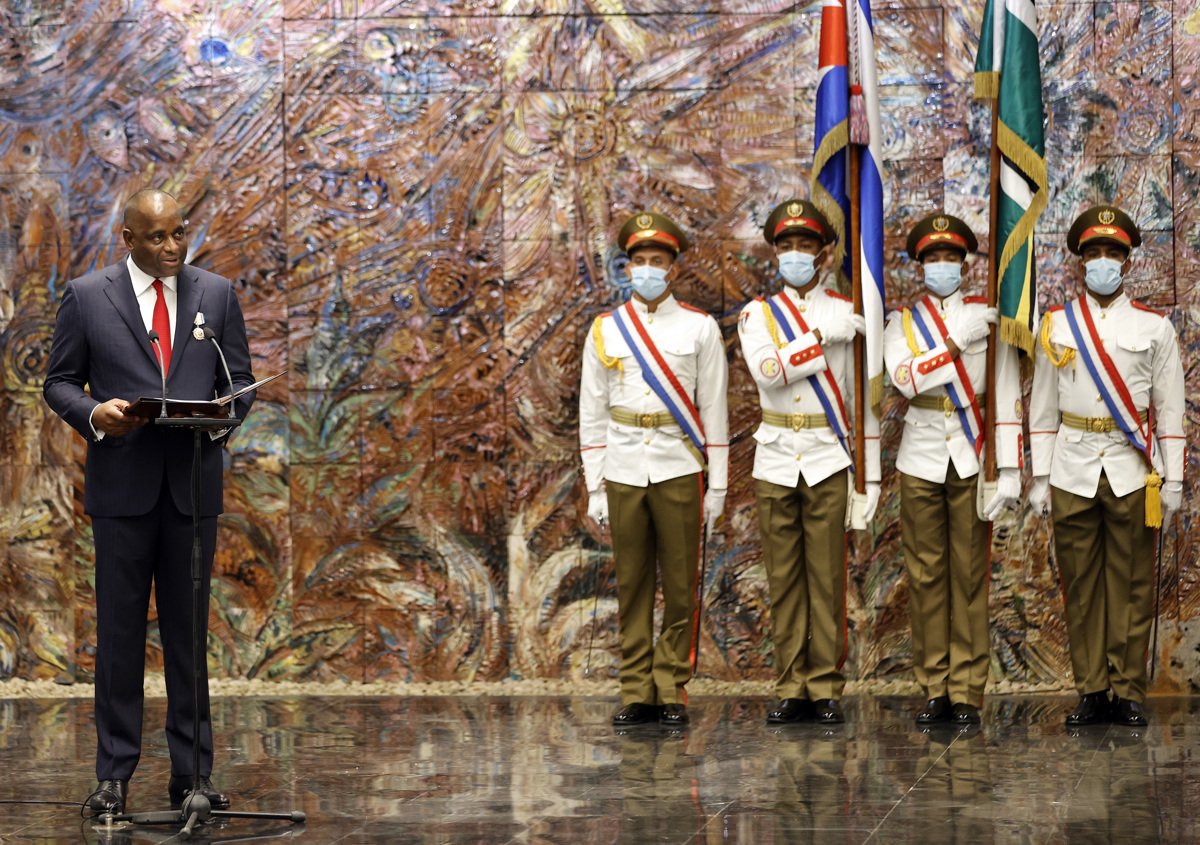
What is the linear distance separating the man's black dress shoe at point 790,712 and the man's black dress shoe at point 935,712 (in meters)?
0.41

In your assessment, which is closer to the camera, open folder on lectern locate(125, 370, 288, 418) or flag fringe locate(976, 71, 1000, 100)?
open folder on lectern locate(125, 370, 288, 418)

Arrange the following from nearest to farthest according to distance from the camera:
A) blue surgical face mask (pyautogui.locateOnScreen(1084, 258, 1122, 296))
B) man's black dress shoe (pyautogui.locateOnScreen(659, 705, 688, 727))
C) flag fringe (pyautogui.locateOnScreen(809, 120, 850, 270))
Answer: blue surgical face mask (pyautogui.locateOnScreen(1084, 258, 1122, 296)), man's black dress shoe (pyautogui.locateOnScreen(659, 705, 688, 727)), flag fringe (pyautogui.locateOnScreen(809, 120, 850, 270))

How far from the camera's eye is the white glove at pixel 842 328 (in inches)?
241

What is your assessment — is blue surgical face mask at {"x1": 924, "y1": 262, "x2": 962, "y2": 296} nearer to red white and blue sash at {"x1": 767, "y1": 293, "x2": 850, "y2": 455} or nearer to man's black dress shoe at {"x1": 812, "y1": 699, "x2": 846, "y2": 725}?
red white and blue sash at {"x1": 767, "y1": 293, "x2": 850, "y2": 455}

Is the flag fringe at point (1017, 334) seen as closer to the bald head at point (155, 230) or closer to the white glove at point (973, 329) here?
the white glove at point (973, 329)

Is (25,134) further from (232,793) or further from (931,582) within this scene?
(931,582)

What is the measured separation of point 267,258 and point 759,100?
84.0 inches

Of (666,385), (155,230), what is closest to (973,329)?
(666,385)

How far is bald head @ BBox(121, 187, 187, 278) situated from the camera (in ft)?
14.7

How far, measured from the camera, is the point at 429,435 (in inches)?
273

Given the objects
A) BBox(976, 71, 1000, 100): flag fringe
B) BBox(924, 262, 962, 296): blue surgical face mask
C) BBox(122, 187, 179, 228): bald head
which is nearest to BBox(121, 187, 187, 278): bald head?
BBox(122, 187, 179, 228): bald head

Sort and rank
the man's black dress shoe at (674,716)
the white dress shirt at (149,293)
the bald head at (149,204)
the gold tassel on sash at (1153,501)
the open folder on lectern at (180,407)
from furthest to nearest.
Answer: the man's black dress shoe at (674,716), the gold tassel on sash at (1153,501), the white dress shirt at (149,293), the bald head at (149,204), the open folder on lectern at (180,407)

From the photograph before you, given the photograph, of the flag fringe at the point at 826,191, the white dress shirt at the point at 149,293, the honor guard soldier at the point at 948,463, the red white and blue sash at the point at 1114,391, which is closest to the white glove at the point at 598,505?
the honor guard soldier at the point at 948,463

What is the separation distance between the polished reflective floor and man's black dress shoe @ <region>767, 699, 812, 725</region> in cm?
6
